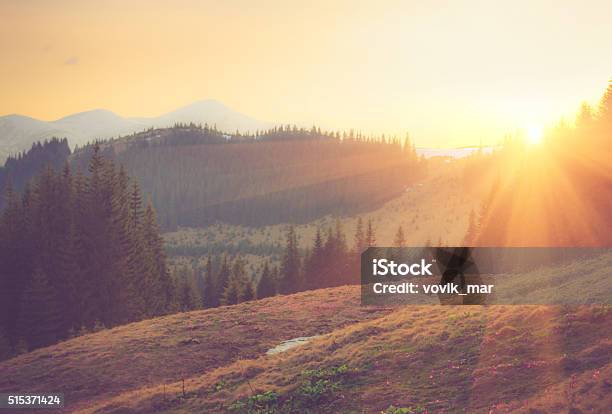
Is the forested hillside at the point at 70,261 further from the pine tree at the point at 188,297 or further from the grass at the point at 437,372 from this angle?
the grass at the point at 437,372

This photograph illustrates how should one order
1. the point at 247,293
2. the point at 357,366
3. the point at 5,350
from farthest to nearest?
1. the point at 247,293
2. the point at 5,350
3. the point at 357,366

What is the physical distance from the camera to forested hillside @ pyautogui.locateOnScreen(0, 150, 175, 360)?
4150 cm

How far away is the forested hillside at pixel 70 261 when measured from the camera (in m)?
41.5

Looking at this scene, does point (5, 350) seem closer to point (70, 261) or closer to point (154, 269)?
point (70, 261)

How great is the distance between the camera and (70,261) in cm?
4344

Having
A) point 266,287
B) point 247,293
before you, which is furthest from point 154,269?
point 266,287

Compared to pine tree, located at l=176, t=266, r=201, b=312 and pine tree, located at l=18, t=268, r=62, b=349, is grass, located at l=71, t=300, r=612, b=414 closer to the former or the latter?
pine tree, located at l=18, t=268, r=62, b=349

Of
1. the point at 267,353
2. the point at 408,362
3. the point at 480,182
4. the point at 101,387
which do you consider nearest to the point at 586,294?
the point at 408,362

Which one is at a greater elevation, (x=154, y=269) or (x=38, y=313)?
(x=154, y=269)

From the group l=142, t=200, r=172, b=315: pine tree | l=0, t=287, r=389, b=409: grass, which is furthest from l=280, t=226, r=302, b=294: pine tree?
l=0, t=287, r=389, b=409: grass

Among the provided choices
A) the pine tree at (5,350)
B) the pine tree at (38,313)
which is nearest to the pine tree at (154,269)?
the pine tree at (38,313)

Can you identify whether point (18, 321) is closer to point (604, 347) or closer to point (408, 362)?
point (408, 362)

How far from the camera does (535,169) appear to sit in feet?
170

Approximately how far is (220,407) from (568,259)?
3017cm
